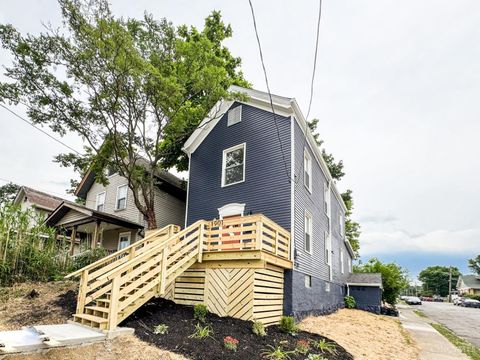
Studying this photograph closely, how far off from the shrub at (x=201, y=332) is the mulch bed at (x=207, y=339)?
0.29 feet

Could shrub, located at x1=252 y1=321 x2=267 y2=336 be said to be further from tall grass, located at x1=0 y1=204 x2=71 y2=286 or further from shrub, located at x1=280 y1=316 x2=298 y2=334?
tall grass, located at x1=0 y1=204 x2=71 y2=286

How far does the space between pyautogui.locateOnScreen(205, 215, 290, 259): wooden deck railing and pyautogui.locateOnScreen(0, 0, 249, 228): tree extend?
445cm

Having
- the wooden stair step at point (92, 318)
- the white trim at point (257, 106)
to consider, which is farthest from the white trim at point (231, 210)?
the wooden stair step at point (92, 318)

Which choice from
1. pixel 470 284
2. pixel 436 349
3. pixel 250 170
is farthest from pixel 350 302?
pixel 470 284

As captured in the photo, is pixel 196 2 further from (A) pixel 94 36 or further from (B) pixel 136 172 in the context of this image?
(B) pixel 136 172

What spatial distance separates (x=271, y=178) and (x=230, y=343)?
20.7ft

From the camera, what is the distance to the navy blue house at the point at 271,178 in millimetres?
10500

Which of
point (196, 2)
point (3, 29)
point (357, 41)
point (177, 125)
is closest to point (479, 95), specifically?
point (357, 41)

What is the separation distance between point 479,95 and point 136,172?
41.7 feet

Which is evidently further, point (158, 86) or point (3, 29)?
point (158, 86)

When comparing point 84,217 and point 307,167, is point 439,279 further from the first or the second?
point 84,217

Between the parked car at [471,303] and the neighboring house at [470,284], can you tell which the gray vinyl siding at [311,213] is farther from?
the neighboring house at [470,284]

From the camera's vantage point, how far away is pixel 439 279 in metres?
81.1

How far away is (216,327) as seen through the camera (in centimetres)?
671
